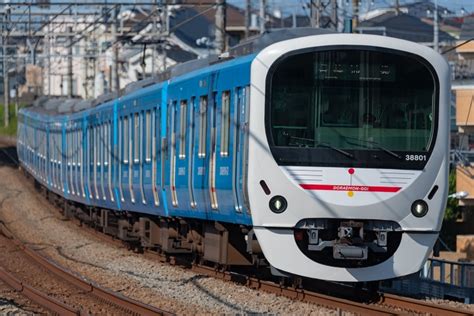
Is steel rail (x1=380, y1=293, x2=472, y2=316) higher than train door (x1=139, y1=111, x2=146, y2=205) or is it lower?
lower

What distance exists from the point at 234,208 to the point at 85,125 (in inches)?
500

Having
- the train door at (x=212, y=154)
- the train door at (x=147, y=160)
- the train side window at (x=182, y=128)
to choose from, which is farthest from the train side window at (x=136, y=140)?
the train door at (x=212, y=154)

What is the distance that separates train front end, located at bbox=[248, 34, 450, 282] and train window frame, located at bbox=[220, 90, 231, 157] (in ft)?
3.52

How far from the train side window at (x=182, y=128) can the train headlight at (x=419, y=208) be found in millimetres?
3940

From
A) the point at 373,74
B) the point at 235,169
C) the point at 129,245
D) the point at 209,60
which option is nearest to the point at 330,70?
the point at 373,74

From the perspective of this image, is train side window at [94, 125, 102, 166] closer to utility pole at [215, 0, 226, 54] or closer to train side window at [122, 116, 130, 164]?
train side window at [122, 116, 130, 164]

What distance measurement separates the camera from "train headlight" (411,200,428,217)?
35.8 ft

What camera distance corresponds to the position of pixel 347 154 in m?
10.7

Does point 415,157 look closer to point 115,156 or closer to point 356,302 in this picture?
point 356,302

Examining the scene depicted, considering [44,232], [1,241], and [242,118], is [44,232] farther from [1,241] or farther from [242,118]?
[242,118]

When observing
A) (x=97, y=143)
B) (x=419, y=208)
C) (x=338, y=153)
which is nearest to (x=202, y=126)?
(x=338, y=153)

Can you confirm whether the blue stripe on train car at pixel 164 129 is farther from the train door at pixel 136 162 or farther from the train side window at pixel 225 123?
the train side window at pixel 225 123

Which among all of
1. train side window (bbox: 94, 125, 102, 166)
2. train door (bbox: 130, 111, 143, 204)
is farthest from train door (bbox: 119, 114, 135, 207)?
train side window (bbox: 94, 125, 102, 166)

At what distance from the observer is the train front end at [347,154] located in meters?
10.7
